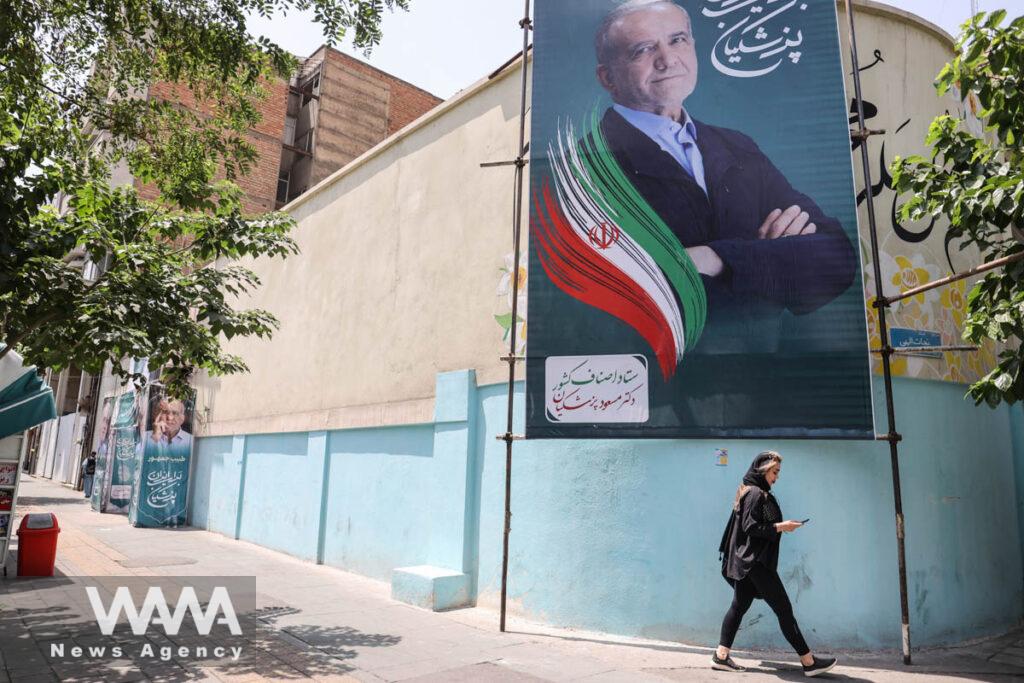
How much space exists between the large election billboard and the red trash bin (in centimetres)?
699

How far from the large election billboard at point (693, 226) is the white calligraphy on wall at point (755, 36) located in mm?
15

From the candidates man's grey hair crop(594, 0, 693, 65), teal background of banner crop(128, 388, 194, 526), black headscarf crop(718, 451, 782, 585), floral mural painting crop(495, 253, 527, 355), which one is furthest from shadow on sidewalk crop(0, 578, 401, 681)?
teal background of banner crop(128, 388, 194, 526)

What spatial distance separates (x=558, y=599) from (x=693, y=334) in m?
3.13

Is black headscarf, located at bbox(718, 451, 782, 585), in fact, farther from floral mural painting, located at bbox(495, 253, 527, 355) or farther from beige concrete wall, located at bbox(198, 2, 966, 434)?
beige concrete wall, located at bbox(198, 2, 966, 434)

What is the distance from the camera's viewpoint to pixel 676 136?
7.68 metres

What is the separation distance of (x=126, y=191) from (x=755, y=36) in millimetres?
6927

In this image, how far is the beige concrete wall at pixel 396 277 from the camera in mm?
9516

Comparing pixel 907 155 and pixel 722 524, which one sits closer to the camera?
pixel 722 524

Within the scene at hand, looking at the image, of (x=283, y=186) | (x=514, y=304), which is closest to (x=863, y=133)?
(x=514, y=304)

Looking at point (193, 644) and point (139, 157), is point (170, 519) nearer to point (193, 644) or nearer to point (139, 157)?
point (139, 157)

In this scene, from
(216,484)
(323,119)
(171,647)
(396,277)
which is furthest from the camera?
(323,119)

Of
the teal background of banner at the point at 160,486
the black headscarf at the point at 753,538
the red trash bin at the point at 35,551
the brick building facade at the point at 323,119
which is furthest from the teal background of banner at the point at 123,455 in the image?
the black headscarf at the point at 753,538

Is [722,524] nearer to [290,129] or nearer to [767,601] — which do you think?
[767,601]

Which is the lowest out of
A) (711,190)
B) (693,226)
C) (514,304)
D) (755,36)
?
(514,304)
